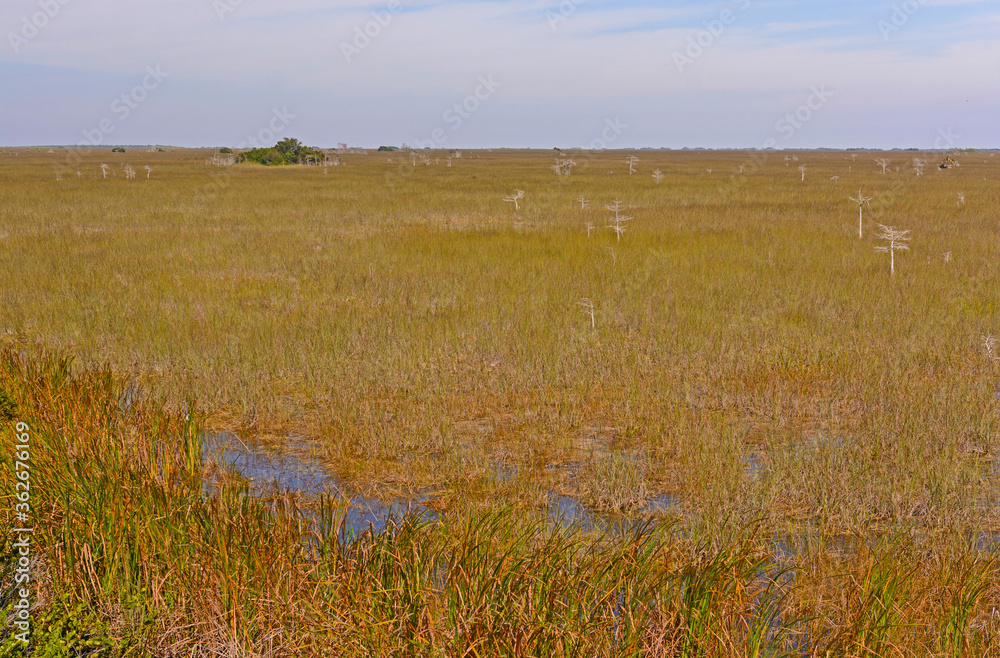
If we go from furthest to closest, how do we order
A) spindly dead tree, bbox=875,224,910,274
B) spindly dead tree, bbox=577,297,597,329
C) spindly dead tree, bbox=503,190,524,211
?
spindly dead tree, bbox=503,190,524,211 → spindly dead tree, bbox=875,224,910,274 → spindly dead tree, bbox=577,297,597,329

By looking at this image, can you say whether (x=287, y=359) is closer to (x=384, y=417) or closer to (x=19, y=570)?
(x=384, y=417)

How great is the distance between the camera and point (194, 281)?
15047 mm

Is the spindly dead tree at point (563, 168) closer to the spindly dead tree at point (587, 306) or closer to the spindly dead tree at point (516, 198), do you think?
the spindly dead tree at point (516, 198)

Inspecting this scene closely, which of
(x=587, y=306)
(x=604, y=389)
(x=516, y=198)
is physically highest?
(x=516, y=198)

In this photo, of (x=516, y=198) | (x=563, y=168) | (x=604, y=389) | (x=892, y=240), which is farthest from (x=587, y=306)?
(x=563, y=168)

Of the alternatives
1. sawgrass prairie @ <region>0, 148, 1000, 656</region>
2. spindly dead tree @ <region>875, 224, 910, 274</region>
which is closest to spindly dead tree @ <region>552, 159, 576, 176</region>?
sawgrass prairie @ <region>0, 148, 1000, 656</region>

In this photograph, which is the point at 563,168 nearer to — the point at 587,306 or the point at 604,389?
the point at 587,306

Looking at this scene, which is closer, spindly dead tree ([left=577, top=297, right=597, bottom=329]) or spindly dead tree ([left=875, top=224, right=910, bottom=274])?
spindly dead tree ([left=577, top=297, right=597, bottom=329])

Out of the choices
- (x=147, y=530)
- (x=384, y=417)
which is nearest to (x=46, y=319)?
(x=384, y=417)

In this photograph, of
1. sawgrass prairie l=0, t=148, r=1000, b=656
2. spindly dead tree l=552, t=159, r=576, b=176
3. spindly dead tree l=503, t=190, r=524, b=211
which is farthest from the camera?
spindly dead tree l=552, t=159, r=576, b=176

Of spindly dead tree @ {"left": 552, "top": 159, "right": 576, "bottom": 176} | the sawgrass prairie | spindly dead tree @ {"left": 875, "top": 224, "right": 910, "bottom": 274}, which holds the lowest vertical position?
the sawgrass prairie

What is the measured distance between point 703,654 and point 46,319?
1161 centimetres

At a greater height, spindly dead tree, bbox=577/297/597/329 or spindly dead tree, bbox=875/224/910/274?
spindly dead tree, bbox=875/224/910/274

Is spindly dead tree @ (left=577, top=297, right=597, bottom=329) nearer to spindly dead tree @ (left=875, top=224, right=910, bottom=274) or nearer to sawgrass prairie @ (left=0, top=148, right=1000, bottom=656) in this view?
sawgrass prairie @ (left=0, top=148, right=1000, bottom=656)
